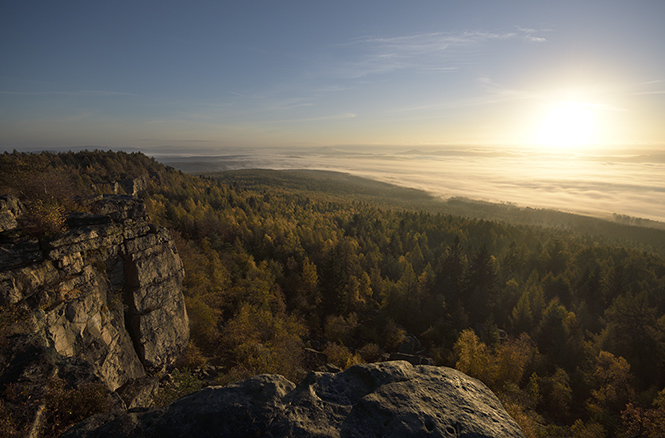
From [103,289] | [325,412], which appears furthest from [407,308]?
[325,412]

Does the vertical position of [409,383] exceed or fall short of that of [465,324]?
it exceeds it

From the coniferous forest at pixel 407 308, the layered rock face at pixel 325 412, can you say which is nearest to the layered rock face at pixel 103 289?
the coniferous forest at pixel 407 308

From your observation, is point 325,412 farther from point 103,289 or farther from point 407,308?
point 407,308

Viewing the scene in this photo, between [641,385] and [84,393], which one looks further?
[641,385]

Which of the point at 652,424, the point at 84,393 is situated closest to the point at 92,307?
the point at 84,393

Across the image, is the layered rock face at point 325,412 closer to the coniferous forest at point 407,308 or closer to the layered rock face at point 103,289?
the layered rock face at point 103,289

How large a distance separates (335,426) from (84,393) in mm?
10796

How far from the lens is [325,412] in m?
9.95

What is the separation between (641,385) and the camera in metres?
51.9

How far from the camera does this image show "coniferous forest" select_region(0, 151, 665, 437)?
35562mm

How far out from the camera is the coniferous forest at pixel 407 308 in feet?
117

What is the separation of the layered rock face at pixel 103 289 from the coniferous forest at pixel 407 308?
6.51 feet

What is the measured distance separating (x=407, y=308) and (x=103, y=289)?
64.6 meters

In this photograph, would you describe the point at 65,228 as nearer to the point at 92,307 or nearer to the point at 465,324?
the point at 92,307
